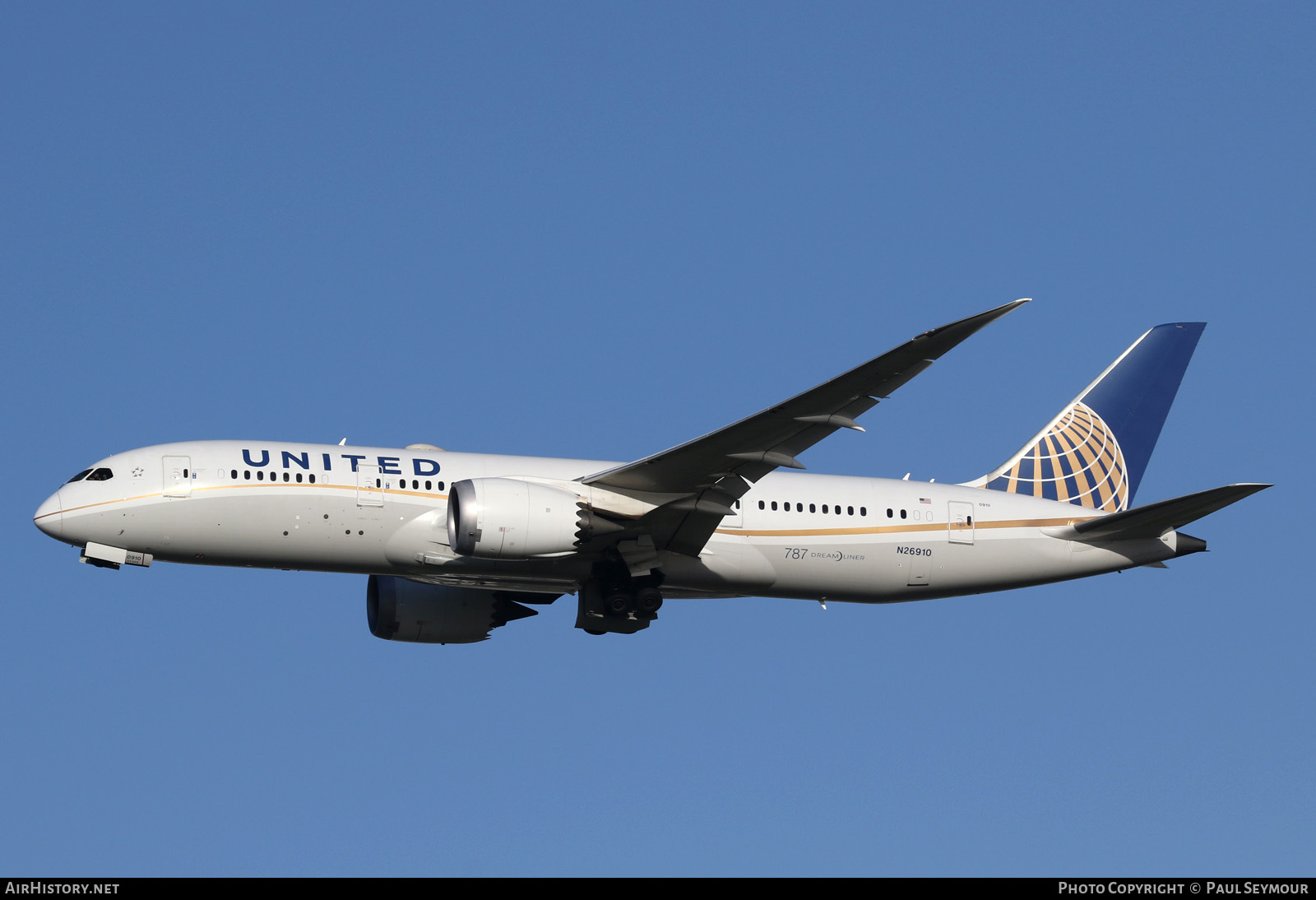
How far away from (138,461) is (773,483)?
1272 cm

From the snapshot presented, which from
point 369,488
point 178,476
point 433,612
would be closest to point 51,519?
point 178,476

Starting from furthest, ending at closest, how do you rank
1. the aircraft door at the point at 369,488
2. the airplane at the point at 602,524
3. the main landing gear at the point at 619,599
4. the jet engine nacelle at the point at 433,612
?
1. the jet engine nacelle at the point at 433,612
2. the main landing gear at the point at 619,599
3. the aircraft door at the point at 369,488
4. the airplane at the point at 602,524

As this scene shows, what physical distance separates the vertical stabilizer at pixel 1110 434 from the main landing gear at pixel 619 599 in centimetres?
908

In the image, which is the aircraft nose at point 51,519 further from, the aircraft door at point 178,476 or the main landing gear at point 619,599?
the main landing gear at point 619,599

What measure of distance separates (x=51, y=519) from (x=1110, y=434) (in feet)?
78.2

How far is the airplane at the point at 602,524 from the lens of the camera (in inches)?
1192

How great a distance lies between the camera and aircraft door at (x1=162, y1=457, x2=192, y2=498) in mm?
30594

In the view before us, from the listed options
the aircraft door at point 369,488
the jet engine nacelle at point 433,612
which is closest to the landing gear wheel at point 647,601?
the jet engine nacelle at point 433,612

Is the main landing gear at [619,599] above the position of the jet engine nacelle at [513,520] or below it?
below

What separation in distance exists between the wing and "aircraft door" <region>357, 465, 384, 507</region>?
4.00 metres

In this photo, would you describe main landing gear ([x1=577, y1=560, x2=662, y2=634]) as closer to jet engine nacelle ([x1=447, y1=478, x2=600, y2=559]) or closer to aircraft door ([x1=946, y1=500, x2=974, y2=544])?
jet engine nacelle ([x1=447, y1=478, x2=600, y2=559])

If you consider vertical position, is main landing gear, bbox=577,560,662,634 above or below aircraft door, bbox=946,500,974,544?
below

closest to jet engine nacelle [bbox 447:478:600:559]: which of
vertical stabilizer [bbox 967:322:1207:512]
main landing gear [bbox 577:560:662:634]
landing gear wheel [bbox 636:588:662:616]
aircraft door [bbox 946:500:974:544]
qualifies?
main landing gear [bbox 577:560:662:634]
